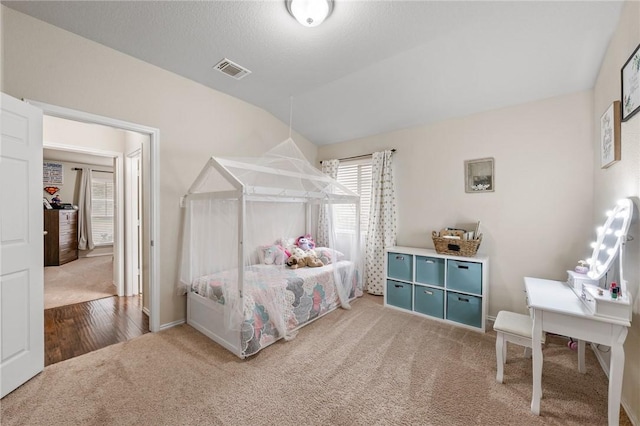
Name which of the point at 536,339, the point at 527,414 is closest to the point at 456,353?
the point at 527,414

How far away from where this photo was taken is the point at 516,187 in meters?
2.89

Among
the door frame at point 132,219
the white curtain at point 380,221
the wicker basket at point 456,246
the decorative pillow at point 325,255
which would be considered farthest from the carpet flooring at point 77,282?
the wicker basket at point 456,246

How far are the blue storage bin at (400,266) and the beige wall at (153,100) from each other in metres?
2.43

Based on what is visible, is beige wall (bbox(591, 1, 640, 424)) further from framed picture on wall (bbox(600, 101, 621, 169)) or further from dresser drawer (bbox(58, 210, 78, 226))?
dresser drawer (bbox(58, 210, 78, 226))

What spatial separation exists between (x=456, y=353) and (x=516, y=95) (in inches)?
105

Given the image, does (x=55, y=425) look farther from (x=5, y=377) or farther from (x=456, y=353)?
(x=456, y=353)

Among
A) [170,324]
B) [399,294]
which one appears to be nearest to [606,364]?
[399,294]

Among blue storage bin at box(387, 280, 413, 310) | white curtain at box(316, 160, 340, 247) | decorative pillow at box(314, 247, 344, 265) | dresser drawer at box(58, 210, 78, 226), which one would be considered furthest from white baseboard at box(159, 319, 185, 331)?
dresser drawer at box(58, 210, 78, 226)

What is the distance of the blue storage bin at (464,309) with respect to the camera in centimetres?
281

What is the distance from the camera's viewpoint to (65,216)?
19.5ft

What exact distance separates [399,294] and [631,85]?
2705 millimetres

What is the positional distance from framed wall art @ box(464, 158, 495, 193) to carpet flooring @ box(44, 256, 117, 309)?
531cm

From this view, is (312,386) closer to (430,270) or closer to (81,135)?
(430,270)

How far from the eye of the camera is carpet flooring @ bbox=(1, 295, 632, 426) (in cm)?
164
